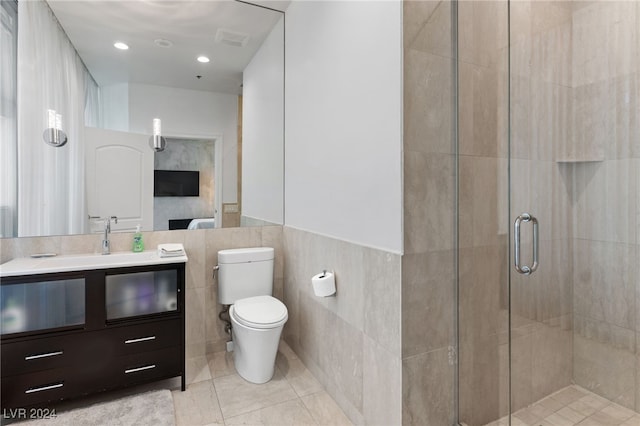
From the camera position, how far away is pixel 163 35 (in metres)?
2.54

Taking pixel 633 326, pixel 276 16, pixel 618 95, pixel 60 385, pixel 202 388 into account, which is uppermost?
pixel 276 16

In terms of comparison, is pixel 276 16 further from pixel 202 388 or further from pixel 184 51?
pixel 202 388

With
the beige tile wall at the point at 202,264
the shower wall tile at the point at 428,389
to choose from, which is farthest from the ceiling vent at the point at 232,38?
the shower wall tile at the point at 428,389

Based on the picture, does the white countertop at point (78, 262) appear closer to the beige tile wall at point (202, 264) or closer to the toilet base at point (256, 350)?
the beige tile wall at point (202, 264)

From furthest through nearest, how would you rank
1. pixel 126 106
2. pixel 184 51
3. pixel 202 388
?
pixel 184 51 → pixel 126 106 → pixel 202 388

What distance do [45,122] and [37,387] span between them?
1583 mm

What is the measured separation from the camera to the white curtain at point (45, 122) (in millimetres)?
2109

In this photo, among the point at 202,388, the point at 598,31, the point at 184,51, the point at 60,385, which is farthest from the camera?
the point at 184,51

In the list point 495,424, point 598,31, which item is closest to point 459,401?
point 495,424

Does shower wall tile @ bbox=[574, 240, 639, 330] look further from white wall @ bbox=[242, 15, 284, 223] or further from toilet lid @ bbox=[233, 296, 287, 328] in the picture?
white wall @ bbox=[242, 15, 284, 223]

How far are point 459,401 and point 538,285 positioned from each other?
27.1 inches

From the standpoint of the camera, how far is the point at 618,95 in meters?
1.55

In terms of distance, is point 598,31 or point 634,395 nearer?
point 634,395

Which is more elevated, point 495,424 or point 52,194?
point 52,194
